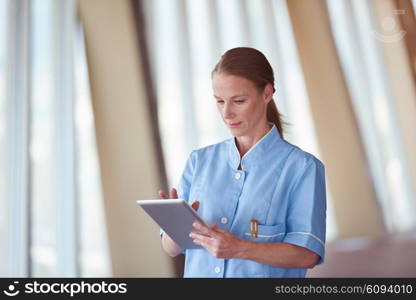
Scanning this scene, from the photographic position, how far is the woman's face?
1.07 meters

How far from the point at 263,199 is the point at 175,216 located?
200 mm

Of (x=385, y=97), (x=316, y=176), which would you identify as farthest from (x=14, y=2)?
(x=385, y=97)

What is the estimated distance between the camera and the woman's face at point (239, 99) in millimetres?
1072

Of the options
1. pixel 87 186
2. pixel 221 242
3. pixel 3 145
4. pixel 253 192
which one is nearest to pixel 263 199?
pixel 253 192

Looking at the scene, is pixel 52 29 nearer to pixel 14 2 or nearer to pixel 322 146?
pixel 14 2

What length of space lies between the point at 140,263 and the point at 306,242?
0.81 m

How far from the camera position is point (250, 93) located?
1082mm

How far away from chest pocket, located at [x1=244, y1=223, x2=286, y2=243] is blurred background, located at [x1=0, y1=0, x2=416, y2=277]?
0.67 m

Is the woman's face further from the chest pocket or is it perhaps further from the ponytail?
the chest pocket

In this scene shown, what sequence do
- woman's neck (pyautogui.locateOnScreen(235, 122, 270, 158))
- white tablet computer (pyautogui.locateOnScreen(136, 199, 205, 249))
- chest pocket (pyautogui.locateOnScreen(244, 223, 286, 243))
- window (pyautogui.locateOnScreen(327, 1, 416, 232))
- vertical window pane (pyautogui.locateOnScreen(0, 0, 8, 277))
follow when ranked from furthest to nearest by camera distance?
window (pyautogui.locateOnScreen(327, 1, 416, 232))
vertical window pane (pyautogui.locateOnScreen(0, 0, 8, 277))
woman's neck (pyautogui.locateOnScreen(235, 122, 270, 158))
chest pocket (pyautogui.locateOnScreen(244, 223, 286, 243))
white tablet computer (pyautogui.locateOnScreen(136, 199, 205, 249))

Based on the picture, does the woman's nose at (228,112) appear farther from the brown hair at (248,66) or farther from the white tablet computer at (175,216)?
the white tablet computer at (175,216)

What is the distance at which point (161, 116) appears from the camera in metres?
1.79

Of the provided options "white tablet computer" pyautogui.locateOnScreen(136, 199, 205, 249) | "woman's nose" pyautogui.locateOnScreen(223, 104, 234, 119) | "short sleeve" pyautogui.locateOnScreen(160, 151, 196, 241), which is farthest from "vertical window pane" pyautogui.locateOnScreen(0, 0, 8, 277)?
"woman's nose" pyautogui.locateOnScreen(223, 104, 234, 119)

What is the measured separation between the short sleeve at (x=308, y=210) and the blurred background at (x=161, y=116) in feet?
2.21
